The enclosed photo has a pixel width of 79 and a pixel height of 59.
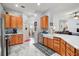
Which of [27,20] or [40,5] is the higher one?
[40,5]

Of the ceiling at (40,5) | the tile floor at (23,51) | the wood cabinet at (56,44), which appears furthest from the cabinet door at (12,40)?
the wood cabinet at (56,44)

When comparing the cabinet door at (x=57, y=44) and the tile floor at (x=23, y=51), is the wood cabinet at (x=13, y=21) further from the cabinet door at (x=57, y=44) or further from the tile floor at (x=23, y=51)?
the cabinet door at (x=57, y=44)

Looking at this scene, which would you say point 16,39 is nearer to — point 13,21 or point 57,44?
point 13,21

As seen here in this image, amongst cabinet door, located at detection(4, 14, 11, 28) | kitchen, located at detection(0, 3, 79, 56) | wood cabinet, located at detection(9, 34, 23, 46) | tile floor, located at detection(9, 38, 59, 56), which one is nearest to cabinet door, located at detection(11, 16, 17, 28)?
kitchen, located at detection(0, 3, 79, 56)

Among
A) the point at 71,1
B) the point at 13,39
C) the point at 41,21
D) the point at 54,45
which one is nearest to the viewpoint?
the point at 71,1

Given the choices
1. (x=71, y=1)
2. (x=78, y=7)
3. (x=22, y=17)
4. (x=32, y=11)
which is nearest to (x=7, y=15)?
(x=22, y=17)

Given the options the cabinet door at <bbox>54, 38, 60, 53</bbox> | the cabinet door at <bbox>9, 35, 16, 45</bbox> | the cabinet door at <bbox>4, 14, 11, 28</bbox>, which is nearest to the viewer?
the cabinet door at <bbox>4, 14, 11, 28</bbox>

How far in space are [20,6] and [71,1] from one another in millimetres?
913

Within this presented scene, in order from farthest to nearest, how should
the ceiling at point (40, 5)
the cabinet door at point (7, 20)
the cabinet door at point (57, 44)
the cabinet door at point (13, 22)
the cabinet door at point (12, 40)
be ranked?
1. the cabinet door at point (57, 44)
2. the cabinet door at point (12, 40)
3. the cabinet door at point (13, 22)
4. the cabinet door at point (7, 20)
5. the ceiling at point (40, 5)

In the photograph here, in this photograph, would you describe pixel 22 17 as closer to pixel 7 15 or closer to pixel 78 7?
pixel 7 15

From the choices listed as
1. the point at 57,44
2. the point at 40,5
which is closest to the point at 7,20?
the point at 40,5

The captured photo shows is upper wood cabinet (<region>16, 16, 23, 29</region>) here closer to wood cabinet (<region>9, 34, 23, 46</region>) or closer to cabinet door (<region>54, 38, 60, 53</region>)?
wood cabinet (<region>9, 34, 23, 46</region>)

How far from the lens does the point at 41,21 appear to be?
3.00 meters

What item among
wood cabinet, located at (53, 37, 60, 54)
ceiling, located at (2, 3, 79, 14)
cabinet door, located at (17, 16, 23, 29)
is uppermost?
ceiling, located at (2, 3, 79, 14)
